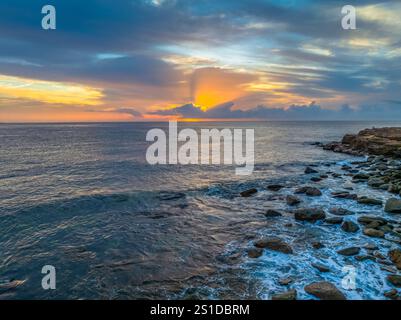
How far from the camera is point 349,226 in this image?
518 inches

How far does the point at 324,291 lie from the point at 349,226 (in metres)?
6.42

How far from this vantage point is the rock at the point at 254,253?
10828mm

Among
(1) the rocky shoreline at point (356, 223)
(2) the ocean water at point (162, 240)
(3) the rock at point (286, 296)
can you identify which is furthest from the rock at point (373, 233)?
(3) the rock at point (286, 296)

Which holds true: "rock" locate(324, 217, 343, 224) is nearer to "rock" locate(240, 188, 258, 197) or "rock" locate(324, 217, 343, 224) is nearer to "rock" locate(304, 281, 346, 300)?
"rock" locate(304, 281, 346, 300)

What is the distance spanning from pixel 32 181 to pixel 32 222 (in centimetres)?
1268

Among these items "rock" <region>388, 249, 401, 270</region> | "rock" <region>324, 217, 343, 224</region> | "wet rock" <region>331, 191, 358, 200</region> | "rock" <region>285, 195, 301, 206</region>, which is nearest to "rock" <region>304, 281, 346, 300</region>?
"rock" <region>388, 249, 401, 270</region>

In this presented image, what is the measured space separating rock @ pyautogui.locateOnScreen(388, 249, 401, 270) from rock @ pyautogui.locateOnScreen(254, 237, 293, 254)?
3.82 m

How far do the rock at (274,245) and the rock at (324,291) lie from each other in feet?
8.60

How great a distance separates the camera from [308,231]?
43.5 ft

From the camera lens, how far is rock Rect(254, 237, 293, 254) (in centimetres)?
1119

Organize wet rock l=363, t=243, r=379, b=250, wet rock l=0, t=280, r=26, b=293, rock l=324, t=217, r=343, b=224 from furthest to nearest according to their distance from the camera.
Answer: rock l=324, t=217, r=343, b=224 → wet rock l=363, t=243, r=379, b=250 → wet rock l=0, t=280, r=26, b=293

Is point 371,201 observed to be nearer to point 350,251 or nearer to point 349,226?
point 349,226

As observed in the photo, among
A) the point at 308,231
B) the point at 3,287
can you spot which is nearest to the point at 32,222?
the point at 3,287
